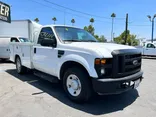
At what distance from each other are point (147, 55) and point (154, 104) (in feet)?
51.1

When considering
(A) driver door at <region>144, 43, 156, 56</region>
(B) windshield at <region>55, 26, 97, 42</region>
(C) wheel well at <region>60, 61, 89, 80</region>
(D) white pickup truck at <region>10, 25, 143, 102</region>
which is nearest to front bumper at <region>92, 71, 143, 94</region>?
(D) white pickup truck at <region>10, 25, 143, 102</region>

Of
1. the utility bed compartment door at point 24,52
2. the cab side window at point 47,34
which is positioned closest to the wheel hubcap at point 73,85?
the cab side window at point 47,34

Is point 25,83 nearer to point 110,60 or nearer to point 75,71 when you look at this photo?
point 75,71

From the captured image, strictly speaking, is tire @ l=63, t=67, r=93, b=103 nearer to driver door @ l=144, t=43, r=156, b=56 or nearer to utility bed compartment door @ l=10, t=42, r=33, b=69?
utility bed compartment door @ l=10, t=42, r=33, b=69

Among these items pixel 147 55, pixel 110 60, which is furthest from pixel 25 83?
pixel 147 55

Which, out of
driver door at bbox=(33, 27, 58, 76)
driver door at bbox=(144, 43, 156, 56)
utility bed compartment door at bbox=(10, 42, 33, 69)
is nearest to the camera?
driver door at bbox=(33, 27, 58, 76)

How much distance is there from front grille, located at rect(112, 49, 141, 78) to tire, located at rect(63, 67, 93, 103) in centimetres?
67

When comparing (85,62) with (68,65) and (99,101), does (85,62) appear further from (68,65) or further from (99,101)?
(99,101)

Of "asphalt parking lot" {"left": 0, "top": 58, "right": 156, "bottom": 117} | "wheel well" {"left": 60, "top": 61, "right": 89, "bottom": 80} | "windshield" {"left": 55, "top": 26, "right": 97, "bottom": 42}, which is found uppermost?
"windshield" {"left": 55, "top": 26, "right": 97, "bottom": 42}

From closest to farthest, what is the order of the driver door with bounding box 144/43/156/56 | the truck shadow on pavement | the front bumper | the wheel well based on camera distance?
the front bumper → the truck shadow on pavement → the wheel well → the driver door with bounding box 144/43/156/56

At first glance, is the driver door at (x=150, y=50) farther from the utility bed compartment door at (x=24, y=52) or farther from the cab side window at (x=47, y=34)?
the cab side window at (x=47, y=34)

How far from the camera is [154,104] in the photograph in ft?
13.8

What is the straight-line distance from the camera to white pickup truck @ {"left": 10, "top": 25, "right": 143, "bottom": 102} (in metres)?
3.57

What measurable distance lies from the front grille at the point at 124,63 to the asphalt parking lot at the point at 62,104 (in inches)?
33.0
